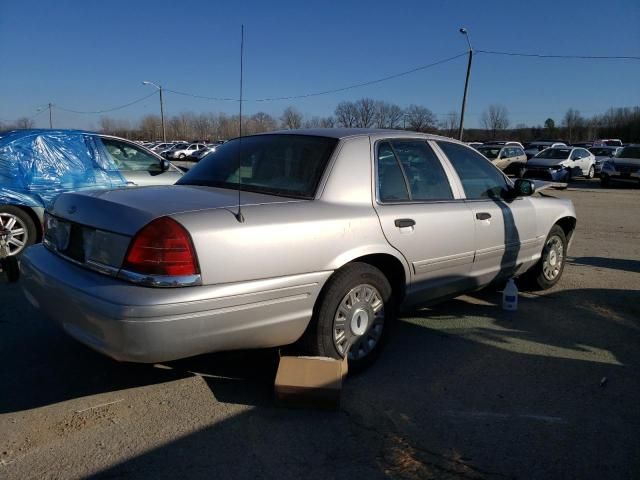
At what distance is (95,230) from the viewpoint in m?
2.90

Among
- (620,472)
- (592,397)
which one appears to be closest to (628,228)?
(592,397)

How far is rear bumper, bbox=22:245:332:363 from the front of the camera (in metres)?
2.58

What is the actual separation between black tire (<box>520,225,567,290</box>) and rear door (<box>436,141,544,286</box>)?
526 mm

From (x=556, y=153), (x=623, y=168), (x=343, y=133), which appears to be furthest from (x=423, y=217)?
(x=556, y=153)

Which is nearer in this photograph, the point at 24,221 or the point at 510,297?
the point at 510,297

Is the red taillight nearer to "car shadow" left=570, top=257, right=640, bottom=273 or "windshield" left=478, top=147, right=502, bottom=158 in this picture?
"car shadow" left=570, top=257, right=640, bottom=273

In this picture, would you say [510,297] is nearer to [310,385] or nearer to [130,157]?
[310,385]

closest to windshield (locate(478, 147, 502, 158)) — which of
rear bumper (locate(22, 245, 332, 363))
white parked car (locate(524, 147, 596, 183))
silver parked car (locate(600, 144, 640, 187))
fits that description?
white parked car (locate(524, 147, 596, 183))

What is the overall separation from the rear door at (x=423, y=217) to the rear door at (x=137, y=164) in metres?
4.15

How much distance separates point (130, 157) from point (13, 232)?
1.86m

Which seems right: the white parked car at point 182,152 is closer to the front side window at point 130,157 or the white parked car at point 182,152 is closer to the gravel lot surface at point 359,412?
the front side window at point 130,157

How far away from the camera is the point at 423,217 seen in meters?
3.79

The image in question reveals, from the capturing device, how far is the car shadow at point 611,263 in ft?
22.9

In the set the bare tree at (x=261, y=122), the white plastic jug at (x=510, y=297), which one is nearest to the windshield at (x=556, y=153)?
the bare tree at (x=261, y=122)
